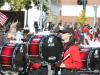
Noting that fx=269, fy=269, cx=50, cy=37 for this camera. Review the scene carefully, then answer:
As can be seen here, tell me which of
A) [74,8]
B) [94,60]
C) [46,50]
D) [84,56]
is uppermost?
[74,8]

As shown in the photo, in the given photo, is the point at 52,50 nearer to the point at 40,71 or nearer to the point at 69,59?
the point at 69,59

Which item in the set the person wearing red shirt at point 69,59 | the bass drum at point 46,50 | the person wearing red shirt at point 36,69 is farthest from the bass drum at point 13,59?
the person wearing red shirt at point 69,59

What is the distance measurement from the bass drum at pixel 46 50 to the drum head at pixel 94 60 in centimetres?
164

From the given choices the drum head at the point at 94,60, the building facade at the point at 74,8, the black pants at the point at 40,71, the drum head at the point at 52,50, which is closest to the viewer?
the drum head at the point at 52,50

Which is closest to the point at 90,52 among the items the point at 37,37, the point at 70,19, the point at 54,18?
the point at 37,37

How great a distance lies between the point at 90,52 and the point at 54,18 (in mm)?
24569

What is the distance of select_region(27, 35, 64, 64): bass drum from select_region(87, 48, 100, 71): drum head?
1638 millimetres

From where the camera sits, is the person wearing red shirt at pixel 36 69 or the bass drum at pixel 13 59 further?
the bass drum at pixel 13 59

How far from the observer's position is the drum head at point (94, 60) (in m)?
6.09

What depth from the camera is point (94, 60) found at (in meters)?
6.32

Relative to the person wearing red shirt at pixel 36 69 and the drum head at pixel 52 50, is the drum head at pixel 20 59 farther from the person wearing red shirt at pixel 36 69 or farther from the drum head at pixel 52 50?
the drum head at pixel 52 50

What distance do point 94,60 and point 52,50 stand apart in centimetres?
230

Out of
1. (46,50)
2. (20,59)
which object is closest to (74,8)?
(20,59)

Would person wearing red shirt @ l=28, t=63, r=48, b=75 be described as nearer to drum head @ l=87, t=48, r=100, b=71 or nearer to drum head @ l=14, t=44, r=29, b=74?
drum head @ l=14, t=44, r=29, b=74
